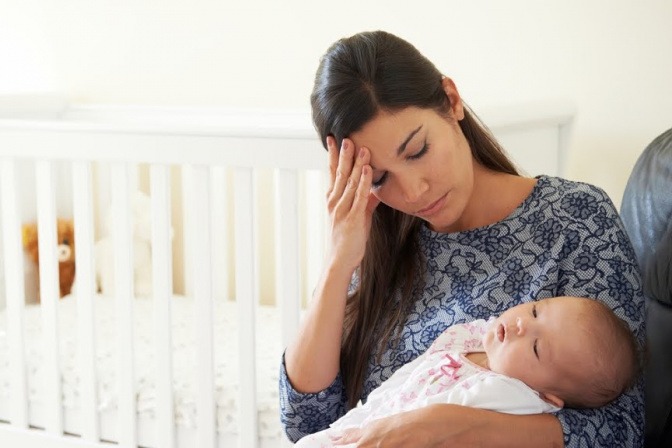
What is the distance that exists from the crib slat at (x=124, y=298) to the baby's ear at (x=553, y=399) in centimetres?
123

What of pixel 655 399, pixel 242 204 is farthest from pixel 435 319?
pixel 242 204

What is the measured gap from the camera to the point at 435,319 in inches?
62.1

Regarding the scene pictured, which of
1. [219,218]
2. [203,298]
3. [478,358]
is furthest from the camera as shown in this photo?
[219,218]

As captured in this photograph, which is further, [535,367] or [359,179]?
[359,179]

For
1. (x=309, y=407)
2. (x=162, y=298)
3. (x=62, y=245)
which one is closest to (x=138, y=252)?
(x=62, y=245)

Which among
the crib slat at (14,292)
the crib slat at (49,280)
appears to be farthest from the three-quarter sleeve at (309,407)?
the crib slat at (14,292)

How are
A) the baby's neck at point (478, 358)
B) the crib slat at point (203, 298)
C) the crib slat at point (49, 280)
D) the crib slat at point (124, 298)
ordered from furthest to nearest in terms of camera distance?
the crib slat at point (49, 280)
the crib slat at point (124, 298)
the crib slat at point (203, 298)
the baby's neck at point (478, 358)

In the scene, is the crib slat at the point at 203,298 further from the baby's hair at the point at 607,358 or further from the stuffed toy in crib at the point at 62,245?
the baby's hair at the point at 607,358

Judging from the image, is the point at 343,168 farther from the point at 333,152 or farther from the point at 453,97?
the point at 453,97

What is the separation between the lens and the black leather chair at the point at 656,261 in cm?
163

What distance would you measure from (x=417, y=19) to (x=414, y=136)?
4.51ft

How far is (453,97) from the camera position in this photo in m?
1.54

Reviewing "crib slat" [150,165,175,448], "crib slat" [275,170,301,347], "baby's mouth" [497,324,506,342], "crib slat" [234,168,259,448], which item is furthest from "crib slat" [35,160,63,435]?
"baby's mouth" [497,324,506,342]

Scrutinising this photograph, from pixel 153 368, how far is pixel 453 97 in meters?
1.27
